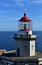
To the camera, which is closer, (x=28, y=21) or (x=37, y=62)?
(x=37, y=62)

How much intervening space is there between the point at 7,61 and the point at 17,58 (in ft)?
4.00

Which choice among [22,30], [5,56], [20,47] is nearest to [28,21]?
[22,30]

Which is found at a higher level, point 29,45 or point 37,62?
point 29,45

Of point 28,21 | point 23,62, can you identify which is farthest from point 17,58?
point 28,21

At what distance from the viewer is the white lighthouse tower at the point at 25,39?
21.6m

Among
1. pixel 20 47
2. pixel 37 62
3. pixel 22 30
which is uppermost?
pixel 22 30

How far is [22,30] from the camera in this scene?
2188cm

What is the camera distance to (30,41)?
2167 cm

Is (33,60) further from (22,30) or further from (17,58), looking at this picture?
(22,30)

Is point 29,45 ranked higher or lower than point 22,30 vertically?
lower

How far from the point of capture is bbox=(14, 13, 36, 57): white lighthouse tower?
21.6m

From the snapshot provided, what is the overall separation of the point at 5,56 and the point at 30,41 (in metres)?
2.69

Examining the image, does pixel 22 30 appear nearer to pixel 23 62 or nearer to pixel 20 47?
pixel 20 47

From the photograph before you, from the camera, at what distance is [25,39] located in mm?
21547
